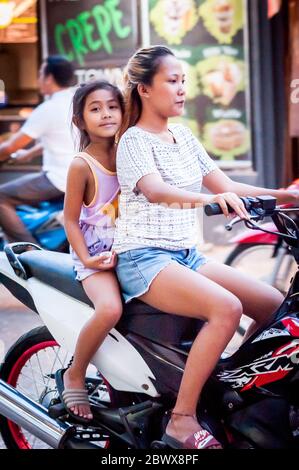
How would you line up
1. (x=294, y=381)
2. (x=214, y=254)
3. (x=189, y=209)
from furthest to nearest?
(x=214, y=254)
(x=189, y=209)
(x=294, y=381)

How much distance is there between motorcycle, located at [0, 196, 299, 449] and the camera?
3459 millimetres

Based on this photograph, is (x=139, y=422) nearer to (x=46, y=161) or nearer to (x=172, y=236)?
(x=172, y=236)

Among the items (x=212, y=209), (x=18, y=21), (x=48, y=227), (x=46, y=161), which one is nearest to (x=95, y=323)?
(x=212, y=209)

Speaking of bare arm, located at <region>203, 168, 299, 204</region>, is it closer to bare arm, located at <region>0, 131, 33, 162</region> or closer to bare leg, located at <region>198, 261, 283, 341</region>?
bare leg, located at <region>198, 261, 283, 341</region>

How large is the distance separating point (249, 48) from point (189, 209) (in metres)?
5.44

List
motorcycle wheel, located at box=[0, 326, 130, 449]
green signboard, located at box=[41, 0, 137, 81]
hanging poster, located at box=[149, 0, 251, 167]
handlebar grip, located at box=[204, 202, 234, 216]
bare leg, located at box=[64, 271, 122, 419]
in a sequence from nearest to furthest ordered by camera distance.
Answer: handlebar grip, located at box=[204, 202, 234, 216] → bare leg, located at box=[64, 271, 122, 419] → motorcycle wheel, located at box=[0, 326, 130, 449] → hanging poster, located at box=[149, 0, 251, 167] → green signboard, located at box=[41, 0, 137, 81]

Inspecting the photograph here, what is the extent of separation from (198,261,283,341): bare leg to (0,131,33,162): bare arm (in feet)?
11.8

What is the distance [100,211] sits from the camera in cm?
377

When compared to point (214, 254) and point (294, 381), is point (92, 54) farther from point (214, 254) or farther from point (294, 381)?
point (294, 381)

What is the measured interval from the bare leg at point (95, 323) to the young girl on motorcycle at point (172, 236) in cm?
5

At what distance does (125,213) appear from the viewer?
3670mm

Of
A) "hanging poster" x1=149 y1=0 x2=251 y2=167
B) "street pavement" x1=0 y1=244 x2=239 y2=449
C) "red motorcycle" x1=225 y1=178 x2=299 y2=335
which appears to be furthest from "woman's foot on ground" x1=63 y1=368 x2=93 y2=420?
"hanging poster" x1=149 y1=0 x2=251 y2=167

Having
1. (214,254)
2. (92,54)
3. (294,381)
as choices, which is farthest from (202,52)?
(294,381)

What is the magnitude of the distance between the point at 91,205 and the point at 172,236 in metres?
0.36
